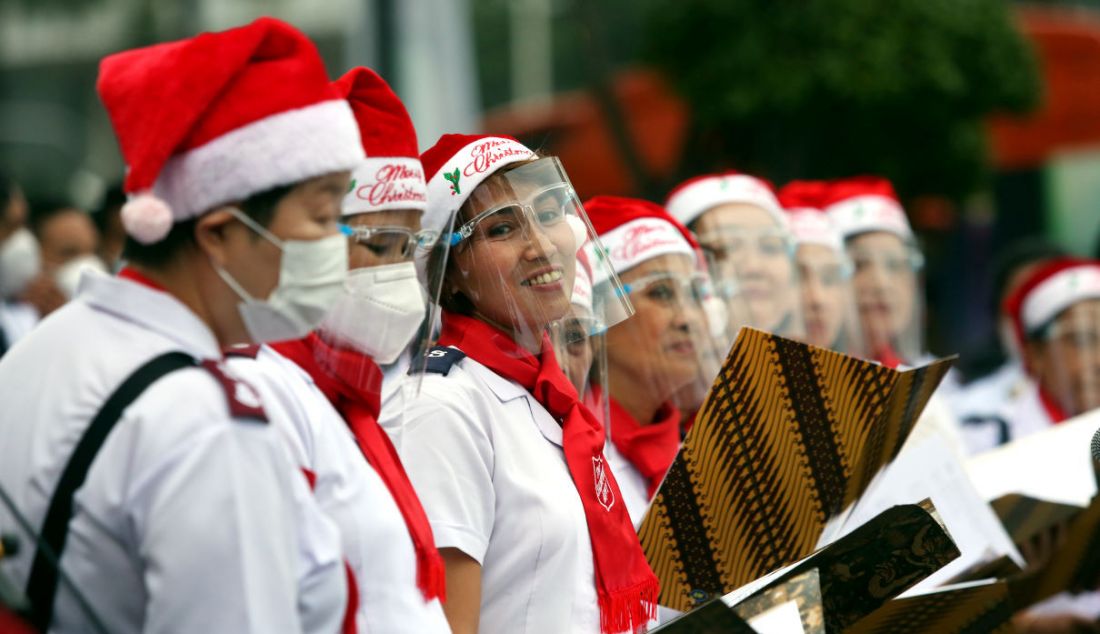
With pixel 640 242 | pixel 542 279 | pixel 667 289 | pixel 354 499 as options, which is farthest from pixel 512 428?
pixel 640 242

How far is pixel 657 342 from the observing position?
411 cm

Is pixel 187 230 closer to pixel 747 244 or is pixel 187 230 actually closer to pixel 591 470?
pixel 591 470

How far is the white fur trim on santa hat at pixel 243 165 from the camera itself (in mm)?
2115

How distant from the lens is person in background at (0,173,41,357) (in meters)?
6.29

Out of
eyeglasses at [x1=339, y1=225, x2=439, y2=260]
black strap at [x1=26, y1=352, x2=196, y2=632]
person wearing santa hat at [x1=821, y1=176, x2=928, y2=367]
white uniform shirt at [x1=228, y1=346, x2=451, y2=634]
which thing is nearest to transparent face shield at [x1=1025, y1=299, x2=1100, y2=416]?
person wearing santa hat at [x1=821, y1=176, x2=928, y2=367]

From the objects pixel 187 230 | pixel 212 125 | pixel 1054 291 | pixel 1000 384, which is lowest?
pixel 1000 384

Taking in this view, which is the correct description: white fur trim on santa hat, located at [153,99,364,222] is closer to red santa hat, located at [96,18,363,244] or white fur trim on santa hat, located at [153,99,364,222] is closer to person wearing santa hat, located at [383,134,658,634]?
red santa hat, located at [96,18,363,244]

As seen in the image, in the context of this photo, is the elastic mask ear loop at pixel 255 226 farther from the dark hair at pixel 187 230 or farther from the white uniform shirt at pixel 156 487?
the white uniform shirt at pixel 156 487

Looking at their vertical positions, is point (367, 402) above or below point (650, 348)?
above

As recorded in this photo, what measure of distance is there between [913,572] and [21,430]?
1670mm

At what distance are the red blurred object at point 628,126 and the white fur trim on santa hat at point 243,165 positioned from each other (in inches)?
387

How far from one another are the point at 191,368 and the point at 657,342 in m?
2.23

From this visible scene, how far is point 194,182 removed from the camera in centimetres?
212

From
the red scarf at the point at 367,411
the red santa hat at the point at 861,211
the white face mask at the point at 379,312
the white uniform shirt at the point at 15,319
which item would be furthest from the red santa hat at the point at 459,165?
the red santa hat at the point at 861,211
